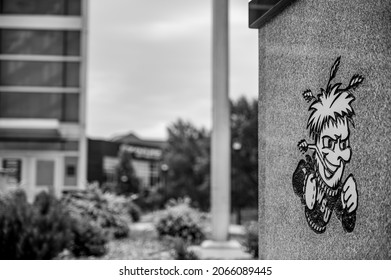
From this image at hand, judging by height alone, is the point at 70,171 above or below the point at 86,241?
above

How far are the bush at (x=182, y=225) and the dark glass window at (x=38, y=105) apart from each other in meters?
11.0

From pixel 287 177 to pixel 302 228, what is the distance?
0.34 meters

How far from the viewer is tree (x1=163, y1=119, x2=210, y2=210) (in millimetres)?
33688

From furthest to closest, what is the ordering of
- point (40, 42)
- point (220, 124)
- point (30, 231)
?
1. point (40, 42)
2. point (220, 124)
3. point (30, 231)

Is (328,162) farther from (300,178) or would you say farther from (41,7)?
(41,7)

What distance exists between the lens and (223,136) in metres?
9.87

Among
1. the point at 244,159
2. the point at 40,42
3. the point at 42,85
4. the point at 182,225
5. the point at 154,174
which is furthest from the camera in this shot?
the point at 154,174

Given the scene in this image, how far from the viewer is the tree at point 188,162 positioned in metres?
33.7

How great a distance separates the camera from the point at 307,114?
10.7 ft

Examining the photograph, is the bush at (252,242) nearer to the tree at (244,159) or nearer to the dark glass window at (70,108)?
the dark glass window at (70,108)

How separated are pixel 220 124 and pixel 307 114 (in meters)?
6.55

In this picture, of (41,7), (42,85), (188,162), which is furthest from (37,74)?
(188,162)
